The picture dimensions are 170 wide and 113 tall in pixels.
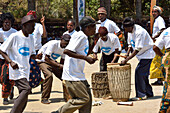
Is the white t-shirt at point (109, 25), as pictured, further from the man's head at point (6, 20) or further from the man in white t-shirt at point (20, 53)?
→ the man in white t-shirt at point (20, 53)

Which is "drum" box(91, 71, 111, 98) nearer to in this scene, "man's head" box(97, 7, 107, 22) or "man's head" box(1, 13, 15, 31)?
"man's head" box(97, 7, 107, 22)

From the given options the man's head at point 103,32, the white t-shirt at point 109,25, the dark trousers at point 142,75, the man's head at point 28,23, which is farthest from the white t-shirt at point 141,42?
the man's head at point 28,23

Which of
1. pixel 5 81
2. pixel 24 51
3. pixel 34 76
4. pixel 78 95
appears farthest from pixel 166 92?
pixel 34 76

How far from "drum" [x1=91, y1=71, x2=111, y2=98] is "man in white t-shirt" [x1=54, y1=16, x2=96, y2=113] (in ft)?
9.63

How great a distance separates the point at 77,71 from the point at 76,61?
143 mm

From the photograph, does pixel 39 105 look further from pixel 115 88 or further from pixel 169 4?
pixel 169 4

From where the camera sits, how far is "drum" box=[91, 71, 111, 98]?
26.3 feet

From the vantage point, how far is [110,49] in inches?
323

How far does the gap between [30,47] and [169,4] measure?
71.7 feet

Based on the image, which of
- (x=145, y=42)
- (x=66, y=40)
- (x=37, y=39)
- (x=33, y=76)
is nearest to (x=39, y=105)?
(x=33, y=76)

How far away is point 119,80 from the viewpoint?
292 inches

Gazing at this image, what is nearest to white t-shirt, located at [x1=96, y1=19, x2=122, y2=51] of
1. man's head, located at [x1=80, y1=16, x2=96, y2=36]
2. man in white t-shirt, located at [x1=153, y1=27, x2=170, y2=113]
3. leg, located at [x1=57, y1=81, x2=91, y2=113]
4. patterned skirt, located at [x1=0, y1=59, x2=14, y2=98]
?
patterned skirt, located at [x1=0, y1=59, x2=14, y2=98]

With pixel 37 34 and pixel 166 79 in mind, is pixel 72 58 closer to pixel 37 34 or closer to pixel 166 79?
pixel 166 79

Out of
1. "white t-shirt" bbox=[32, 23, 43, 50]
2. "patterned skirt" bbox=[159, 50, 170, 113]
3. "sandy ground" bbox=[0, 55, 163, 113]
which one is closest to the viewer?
"patterned skirt" bbox=[159, 50, 170, 113]
